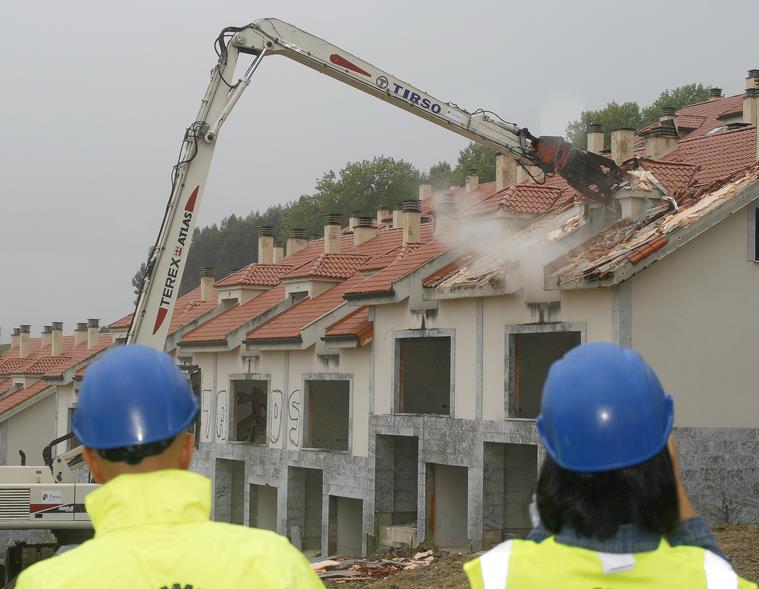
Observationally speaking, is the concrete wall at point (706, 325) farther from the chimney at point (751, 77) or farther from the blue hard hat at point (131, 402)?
the chimney at point (751, 77)

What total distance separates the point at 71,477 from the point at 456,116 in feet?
34.4

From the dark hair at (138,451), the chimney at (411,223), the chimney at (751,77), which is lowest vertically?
the dark hair at (138,451)

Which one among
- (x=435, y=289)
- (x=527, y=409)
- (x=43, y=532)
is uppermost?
(x=435, y=289)

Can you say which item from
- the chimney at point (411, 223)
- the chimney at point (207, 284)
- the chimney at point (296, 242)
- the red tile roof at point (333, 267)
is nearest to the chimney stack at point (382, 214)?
the chimney at point (296, 242)

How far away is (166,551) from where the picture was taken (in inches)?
119

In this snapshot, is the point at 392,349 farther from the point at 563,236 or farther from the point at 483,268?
the point at 563,236

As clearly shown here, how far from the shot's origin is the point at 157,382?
10.9 feet

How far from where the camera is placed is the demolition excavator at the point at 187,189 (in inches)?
815

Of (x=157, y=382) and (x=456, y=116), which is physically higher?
(x=456, y=116)

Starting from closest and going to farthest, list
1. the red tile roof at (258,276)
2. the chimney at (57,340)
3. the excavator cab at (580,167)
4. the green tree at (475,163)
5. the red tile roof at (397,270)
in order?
the excavator cab at (580,167) → the red tile roof at (397,270) → the red tile roof at (258,276) → the chimney at (57,340) → the green tree at (475,163)

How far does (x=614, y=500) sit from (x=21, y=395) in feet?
192

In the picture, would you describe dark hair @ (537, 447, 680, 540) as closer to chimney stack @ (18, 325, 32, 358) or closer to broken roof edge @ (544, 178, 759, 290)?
broken roof edge @ (544, 178, 759, 290)

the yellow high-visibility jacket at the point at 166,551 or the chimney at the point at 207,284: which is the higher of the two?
the chimney at the point at 207,284

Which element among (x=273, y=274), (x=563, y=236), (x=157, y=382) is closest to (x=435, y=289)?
(x=563, y=236)
